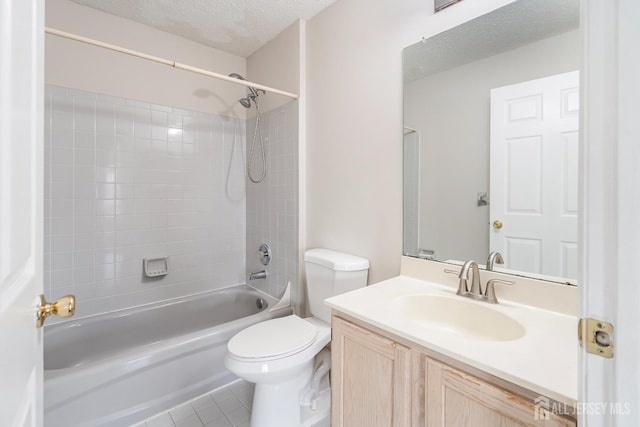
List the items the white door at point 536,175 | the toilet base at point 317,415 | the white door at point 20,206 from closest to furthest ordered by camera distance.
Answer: the white door at point 20,206, the white door at point 536,175, the toilet base at point 317,415

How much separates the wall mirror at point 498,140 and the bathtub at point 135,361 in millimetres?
1356

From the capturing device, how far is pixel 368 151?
1609 millimetres

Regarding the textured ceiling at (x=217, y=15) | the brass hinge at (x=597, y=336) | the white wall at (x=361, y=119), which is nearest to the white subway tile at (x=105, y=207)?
the textured ceiling at (x=217, y=15)

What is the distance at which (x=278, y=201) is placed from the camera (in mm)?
2270

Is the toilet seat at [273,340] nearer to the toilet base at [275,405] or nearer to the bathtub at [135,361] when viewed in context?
the toilet base at [275,405]

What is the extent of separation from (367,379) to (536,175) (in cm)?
97

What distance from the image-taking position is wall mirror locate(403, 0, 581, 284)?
1002mm

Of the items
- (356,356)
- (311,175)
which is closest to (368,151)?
(311,175)

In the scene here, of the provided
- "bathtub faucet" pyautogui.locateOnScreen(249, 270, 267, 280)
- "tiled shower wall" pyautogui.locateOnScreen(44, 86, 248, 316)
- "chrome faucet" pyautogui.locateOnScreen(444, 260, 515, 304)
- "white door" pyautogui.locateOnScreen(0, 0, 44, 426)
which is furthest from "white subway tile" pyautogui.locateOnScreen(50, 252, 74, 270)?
"chrome faucet" pyautogui.locateOnScreen(444, 260, 515, 304)

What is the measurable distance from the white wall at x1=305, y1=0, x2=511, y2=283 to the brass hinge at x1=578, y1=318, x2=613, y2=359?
1.04 metres

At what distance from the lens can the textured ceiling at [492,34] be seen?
1018mm

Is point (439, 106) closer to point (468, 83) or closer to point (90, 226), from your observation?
point (468, 83)

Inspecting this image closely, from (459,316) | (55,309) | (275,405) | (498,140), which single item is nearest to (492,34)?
(498,140)

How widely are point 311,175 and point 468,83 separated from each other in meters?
1.11
